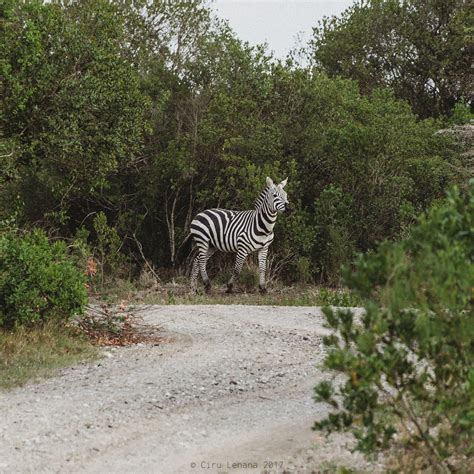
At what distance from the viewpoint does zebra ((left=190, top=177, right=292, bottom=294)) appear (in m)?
19.2

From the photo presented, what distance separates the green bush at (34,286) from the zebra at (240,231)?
797cm

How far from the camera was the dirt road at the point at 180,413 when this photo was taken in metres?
6.46

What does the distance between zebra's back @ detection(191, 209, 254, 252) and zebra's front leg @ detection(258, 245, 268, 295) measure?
0.72 meters

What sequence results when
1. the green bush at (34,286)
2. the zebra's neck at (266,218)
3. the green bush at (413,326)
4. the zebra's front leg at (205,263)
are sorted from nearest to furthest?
the green bush at (413,326) < the green bush at (34,286) < the zebra's neck at (266,218) < the zebra's front leg at (205,263)

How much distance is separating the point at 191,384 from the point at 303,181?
13.4 m

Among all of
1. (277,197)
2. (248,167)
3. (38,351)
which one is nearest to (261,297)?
(277,197)

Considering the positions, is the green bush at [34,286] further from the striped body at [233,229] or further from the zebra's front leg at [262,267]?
the striped body at [233,229]

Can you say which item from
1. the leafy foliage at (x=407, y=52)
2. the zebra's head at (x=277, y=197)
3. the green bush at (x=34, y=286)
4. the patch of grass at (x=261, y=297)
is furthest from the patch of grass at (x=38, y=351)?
the leafy foliage at (x=407, y=52)

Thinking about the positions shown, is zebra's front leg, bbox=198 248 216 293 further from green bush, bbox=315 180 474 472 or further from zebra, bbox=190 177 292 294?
green bush, bbox=315 180 474 472

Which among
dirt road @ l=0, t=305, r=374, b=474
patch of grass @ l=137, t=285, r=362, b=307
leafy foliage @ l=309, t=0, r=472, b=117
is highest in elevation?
leafy foliage @ l=309, t=0, r=472, b=117

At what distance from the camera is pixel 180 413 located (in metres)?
7.87

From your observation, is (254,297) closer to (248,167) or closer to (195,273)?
(195,273)

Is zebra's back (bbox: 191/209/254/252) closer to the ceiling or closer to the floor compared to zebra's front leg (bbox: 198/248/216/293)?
closer to the ceiling

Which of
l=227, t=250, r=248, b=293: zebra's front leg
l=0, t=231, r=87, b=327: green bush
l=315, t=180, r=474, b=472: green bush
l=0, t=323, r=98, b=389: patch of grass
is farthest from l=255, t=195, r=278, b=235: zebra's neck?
l=315, t=180, r=474, b=472: green bush
